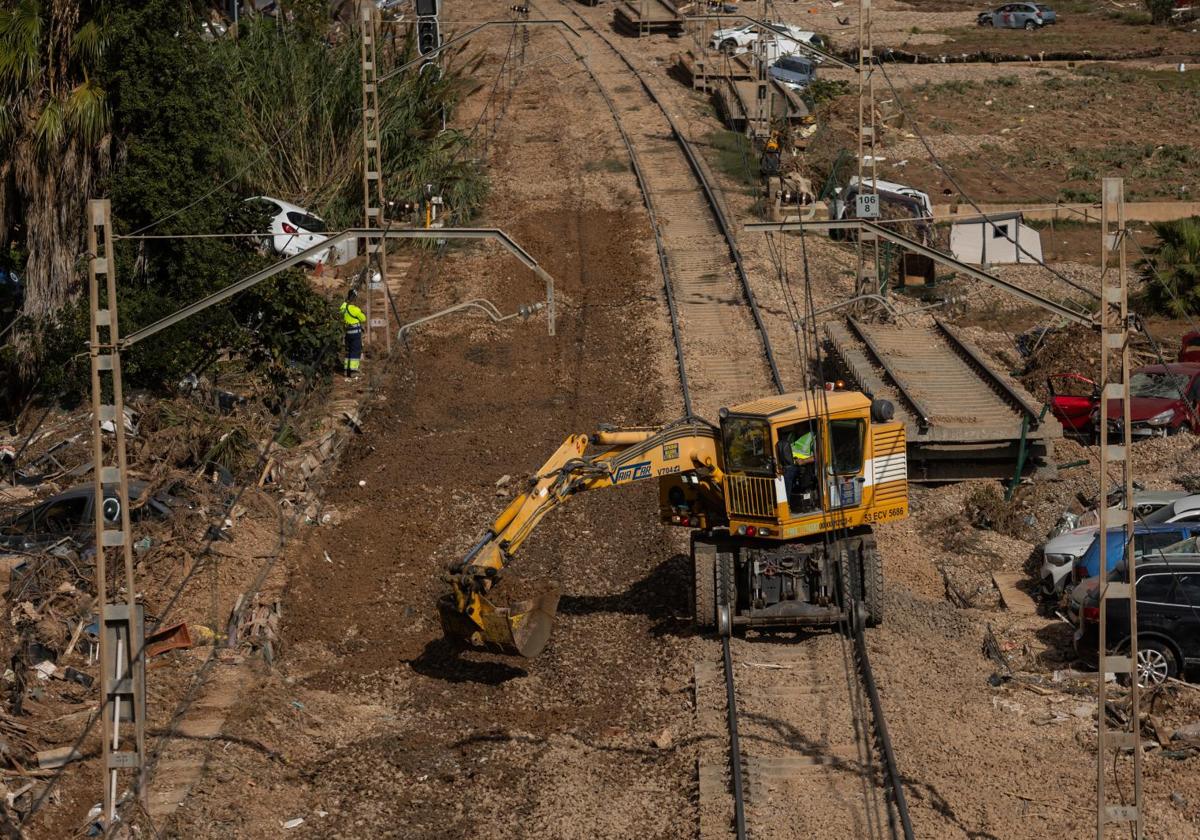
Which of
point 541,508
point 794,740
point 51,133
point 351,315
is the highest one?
point 51,133

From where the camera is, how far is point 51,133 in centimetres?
2786

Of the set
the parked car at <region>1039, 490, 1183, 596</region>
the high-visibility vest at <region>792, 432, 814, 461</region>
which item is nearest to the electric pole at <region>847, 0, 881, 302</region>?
the parked car at <region>1039, 490, 1183, 596</region>

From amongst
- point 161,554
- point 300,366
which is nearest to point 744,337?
point 300,366

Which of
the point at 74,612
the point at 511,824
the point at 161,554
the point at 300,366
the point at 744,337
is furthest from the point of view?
the point at 744,337

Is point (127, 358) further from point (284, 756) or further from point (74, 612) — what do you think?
point (284, 756)

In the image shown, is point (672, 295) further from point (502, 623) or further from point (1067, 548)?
point (502, 623)

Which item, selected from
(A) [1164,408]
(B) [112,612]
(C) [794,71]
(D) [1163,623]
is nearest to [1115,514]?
(D) [1163,623]

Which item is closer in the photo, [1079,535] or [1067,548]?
[1067,548]

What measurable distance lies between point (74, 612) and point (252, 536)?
3789 millimetres

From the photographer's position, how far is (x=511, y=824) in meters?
16.0

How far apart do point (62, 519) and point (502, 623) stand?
8.28m

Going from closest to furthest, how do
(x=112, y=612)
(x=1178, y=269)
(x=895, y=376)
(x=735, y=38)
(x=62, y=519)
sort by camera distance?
(x=112, y=612) < (x=62, y=519) < (x=895, y=376) < (x=1178, y=269) < (x=735, y=38)

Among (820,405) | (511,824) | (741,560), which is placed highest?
(820,405)

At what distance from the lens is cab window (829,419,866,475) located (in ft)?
62.3
